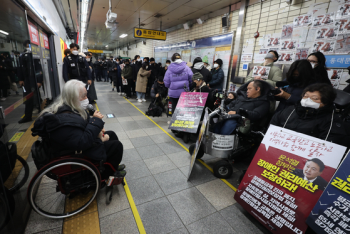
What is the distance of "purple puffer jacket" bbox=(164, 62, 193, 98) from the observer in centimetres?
371

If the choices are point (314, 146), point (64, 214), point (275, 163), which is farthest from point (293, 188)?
point (64, 214)

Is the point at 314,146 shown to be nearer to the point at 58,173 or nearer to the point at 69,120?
the point at 69,120

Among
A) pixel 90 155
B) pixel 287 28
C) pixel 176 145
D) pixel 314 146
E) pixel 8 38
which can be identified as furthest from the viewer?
pixel 287 28

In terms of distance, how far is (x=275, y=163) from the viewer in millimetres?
1574

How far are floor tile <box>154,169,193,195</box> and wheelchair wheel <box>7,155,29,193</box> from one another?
146cm

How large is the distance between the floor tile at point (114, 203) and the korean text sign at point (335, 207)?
1.74 metres

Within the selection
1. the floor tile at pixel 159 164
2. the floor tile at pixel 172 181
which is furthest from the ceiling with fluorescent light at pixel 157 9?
the floor tile at pixel 172 181

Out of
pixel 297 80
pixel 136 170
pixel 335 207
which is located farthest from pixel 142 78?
pixel 335 207

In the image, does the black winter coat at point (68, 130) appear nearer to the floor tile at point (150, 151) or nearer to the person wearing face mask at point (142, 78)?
the floor tile at point (150, 151)

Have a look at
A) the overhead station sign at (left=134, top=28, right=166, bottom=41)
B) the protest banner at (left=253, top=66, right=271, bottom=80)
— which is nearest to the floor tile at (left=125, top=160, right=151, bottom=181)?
the protest banner at (left=253, top=66, right=271, bottom=80)

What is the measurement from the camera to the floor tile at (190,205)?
1769 mm

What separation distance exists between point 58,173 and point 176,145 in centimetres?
212

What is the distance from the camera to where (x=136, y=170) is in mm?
2492

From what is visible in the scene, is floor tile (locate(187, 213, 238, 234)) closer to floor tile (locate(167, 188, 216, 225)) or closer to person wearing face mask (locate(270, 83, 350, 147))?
floor tile (locate(167, 188, 216, 225))
